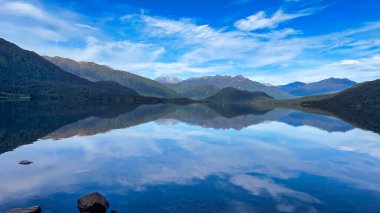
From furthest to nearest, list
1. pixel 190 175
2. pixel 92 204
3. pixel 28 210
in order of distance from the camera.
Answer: pixel 190 175, pixel 92 204, pixel 28 210

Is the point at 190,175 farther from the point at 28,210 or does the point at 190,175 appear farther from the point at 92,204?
the point at 28,210

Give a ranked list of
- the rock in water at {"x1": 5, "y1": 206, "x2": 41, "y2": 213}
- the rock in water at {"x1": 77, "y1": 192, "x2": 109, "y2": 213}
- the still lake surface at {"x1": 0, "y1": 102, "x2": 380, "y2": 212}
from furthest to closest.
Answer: the still lake surface at {"x1": 0, "y1": 102, "x2": 380, "y2": 212} < the rock in water at {"x1": 77, "y1": 192, "x2": 109, "y2": 213} < the rock in water at {"x1": 5, "y1": 206, "x2": 41, "y2": 213}

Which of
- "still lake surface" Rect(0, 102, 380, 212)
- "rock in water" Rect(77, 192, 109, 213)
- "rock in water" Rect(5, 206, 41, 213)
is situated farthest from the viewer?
"still lake surface" Rect(0, 102, 380, 212)

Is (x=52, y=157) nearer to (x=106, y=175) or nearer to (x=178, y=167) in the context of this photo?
(x=106, y=175)

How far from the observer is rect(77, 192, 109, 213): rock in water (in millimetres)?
25891

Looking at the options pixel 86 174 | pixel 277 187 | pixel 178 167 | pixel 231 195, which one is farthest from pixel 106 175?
pixel 277 187

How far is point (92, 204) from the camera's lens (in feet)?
85.0

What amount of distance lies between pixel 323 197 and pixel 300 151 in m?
30.8

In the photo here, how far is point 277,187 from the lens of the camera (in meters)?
34.5

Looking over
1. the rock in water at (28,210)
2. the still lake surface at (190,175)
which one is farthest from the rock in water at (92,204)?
the rock in water at (28,210)

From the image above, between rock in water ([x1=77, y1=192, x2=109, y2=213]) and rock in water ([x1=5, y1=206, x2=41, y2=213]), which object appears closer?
rock in water ([x1=5, y1=206, x2=41, y2=213])

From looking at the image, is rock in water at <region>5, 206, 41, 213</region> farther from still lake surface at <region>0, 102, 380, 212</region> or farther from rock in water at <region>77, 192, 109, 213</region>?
rock in water at <region>77, 192, 109, 213</region>

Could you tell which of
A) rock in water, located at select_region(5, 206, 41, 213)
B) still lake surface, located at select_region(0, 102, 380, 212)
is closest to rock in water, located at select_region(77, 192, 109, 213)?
still lake surface, located at select_region(0, 102, 380, 212)

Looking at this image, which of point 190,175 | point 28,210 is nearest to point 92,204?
point 28,210
